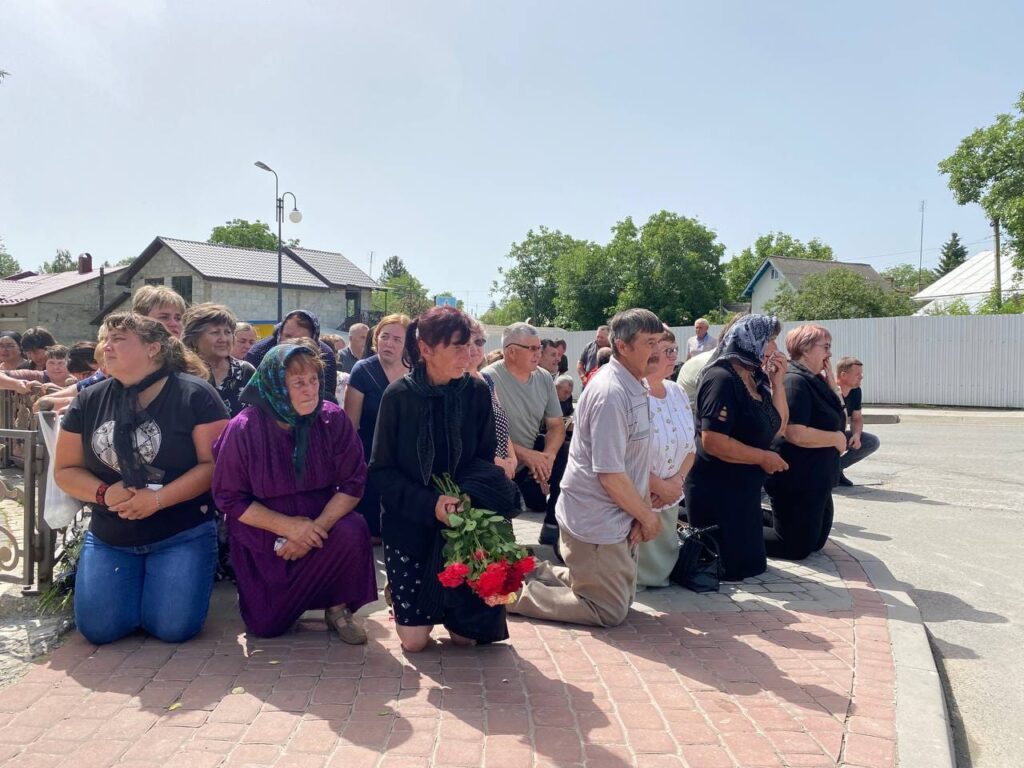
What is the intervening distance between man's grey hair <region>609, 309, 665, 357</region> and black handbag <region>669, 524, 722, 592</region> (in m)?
1.56

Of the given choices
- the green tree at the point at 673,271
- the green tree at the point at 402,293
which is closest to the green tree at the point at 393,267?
the green tree at the point at 402,293

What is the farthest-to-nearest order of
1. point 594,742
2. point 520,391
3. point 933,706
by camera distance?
1. point 520,391
2. point 933,706
3. point 594,742

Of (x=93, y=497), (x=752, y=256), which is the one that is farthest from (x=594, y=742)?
(x=752, y=256)

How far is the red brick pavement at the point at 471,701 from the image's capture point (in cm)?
303

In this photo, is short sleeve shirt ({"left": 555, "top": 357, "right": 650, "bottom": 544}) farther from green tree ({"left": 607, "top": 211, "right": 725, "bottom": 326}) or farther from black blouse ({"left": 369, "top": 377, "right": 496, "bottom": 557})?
green tree ({"left": 607, "top": 211, "right": 725, "bottom": 326})

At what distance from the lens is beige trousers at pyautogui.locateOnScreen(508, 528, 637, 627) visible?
4418 millimetres

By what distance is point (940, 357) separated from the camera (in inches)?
817

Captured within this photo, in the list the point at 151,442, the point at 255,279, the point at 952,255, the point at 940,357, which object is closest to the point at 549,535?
the point at 151,442

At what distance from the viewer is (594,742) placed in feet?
10.3

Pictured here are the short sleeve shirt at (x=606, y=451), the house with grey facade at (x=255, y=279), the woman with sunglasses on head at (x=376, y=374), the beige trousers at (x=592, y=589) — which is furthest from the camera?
the house with grey facade at (x=255, y=279)

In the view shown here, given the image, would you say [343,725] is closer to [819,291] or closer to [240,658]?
[240,658]

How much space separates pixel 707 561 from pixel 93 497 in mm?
3831

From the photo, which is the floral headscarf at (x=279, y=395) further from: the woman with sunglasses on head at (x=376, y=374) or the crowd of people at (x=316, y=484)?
the woman with sunglasses on head at (x=376, y=374)

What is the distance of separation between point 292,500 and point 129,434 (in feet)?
2.94
